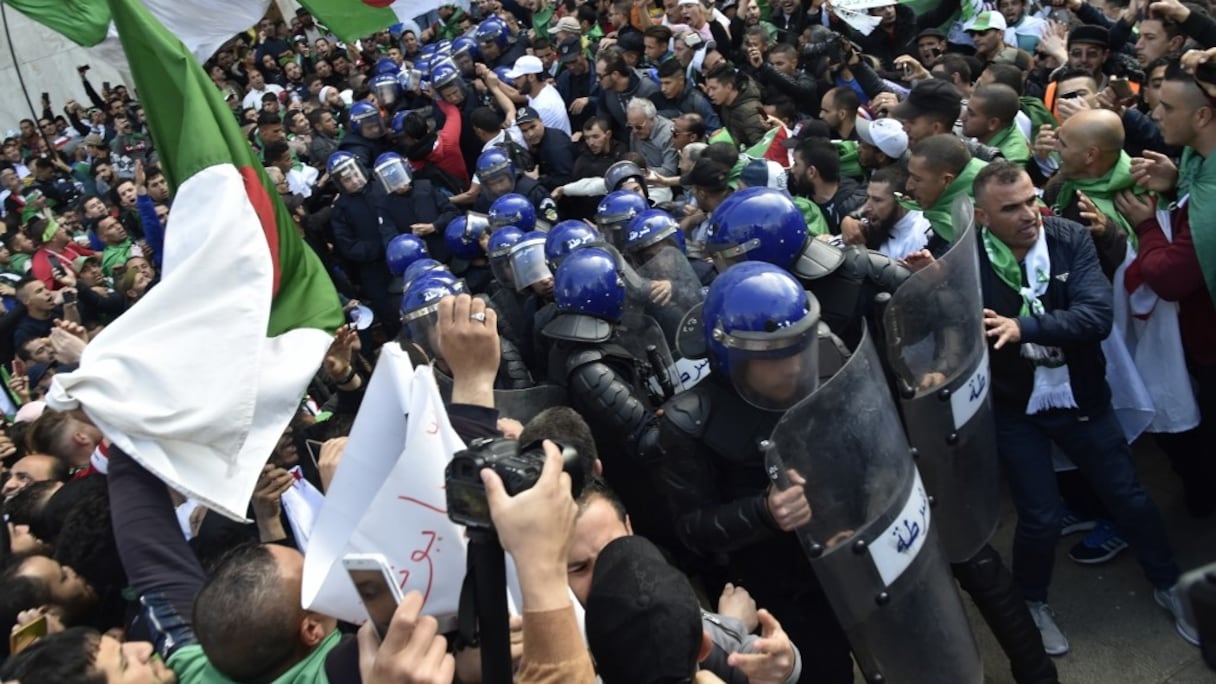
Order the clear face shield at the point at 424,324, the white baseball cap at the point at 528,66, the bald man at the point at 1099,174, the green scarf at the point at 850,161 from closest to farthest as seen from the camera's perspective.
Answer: the bald man at the point at 1099,174, the clear face shield at the point at 424,324, the green scarf at the point at 850,161, the white baseball cap at the point at 528,66

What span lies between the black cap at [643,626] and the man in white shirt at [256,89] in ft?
50.6

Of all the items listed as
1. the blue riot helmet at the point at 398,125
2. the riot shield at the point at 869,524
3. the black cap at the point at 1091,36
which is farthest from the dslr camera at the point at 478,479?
the blue riot helmet at the point at 398,125

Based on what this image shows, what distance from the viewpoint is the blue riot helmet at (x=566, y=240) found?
545 cm

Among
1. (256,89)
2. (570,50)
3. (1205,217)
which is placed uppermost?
(1205,217)

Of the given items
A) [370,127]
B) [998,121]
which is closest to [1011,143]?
[998,121]

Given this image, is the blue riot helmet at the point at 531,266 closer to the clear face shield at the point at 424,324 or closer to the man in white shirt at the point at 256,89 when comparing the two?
the clear face shield at the point at 424,324

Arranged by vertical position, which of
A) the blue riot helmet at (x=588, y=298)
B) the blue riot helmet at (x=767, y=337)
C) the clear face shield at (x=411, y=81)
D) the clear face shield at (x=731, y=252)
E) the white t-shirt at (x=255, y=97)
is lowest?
the white t-shirt at (x=255, y=97)

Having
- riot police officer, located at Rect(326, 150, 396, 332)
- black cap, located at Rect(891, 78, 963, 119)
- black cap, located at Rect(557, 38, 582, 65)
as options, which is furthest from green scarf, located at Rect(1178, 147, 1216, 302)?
black cap, located at Rect(557, 38, 582, 65)

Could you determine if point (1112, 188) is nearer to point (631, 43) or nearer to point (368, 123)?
point (631, 43)

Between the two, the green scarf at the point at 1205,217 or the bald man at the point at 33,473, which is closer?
the green scarf at the point at 1205,217

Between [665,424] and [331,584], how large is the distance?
145 cm

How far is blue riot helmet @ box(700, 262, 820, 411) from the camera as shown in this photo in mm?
2949

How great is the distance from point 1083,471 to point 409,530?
3.06m

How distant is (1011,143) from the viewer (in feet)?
18.0
